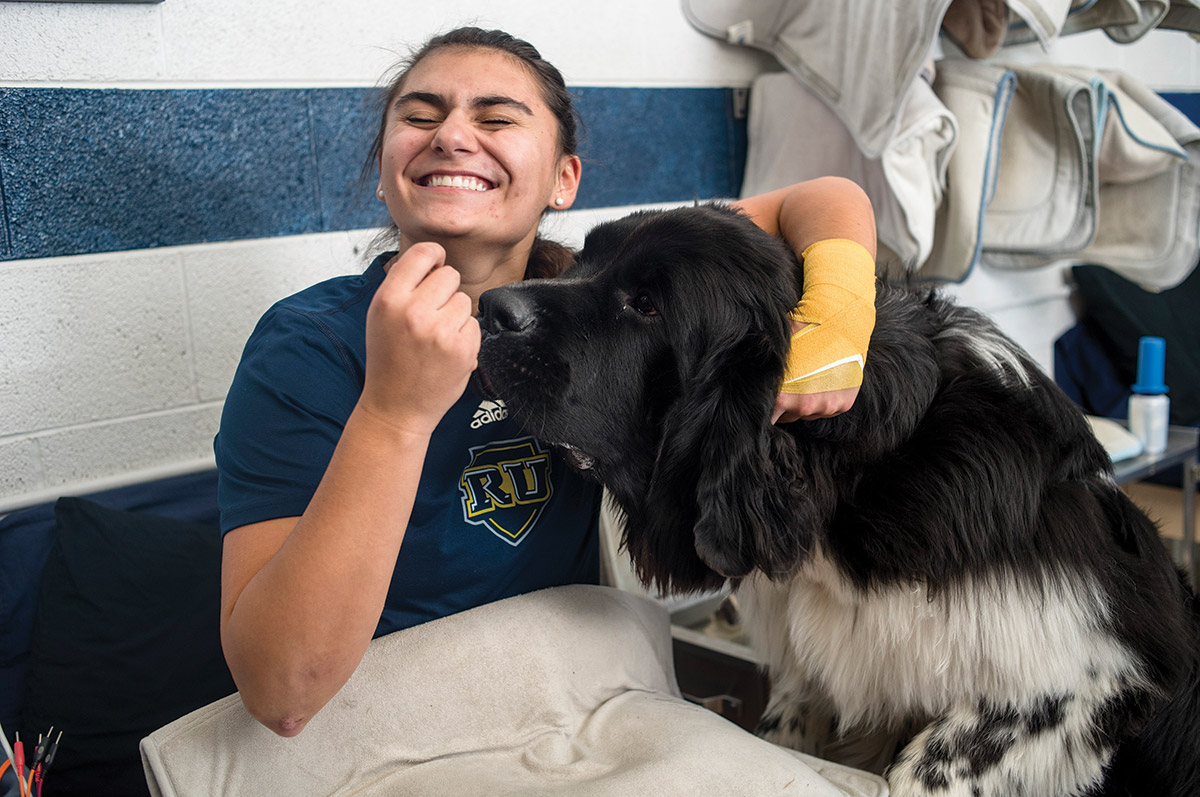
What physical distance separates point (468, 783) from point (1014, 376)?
36.6 inches

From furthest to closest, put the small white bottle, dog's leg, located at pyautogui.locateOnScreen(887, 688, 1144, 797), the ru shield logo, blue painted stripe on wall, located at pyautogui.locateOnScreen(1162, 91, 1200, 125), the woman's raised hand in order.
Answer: blue painted stripe on wall, located at pyautogui.locateOnScreen(1162, 91, 1200, 125) < the small white bottle < the ru shield logo < dog's leg, located at pyautogui.locateOnScreen(887, 688, 1144, 797) < the woman's raised hand

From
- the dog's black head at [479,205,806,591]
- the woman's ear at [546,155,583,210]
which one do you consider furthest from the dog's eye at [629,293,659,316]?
the woman's ear at [546,155,583,210]

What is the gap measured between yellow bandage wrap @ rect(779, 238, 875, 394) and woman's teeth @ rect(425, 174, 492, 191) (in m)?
0.50

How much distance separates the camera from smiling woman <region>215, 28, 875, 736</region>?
100 cm

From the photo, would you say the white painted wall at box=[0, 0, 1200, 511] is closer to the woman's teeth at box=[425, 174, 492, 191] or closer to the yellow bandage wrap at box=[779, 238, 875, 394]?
the woman's teeth at box=[425, 174, 492, 191]

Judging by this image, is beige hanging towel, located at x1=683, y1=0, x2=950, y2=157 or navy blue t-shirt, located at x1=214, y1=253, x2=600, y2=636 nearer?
navy blue t-shirt, located at x1=214, y1=253, x2=600, y2=636

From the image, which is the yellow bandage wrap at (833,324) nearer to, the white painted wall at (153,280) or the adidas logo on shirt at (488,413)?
the adidas logo on shirt at (488,413)

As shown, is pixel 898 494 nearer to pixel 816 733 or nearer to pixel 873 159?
pixel 816 733

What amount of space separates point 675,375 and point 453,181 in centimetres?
43

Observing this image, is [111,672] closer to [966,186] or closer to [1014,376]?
[1014,376]

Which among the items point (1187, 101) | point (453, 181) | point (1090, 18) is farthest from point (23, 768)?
point (1187, 101)

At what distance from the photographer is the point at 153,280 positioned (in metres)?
1.85

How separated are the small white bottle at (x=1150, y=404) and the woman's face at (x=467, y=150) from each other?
234cm

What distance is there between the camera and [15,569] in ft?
5.19
